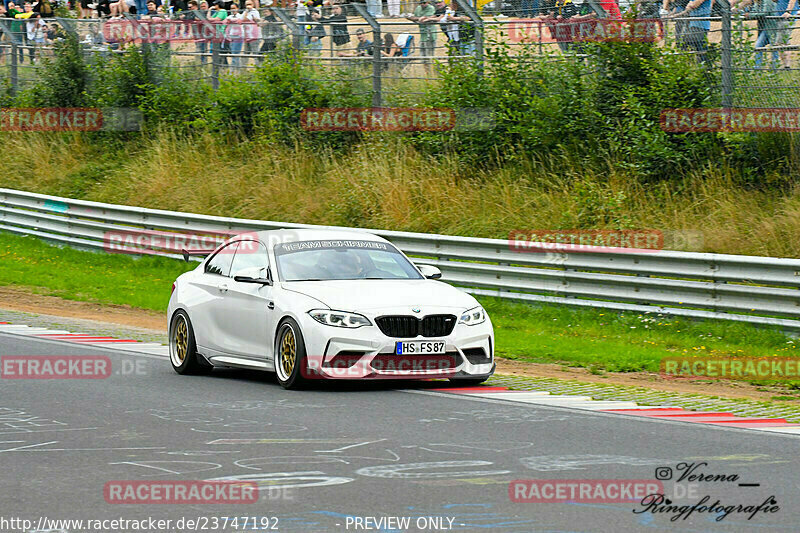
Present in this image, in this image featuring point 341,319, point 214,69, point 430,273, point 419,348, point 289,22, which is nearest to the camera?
point 341,319

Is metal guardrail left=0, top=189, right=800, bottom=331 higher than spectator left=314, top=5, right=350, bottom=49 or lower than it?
lower

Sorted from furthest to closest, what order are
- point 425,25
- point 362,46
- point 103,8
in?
point 103,8 → point 362,46 → point 425,25

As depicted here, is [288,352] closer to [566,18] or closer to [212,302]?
[212,302]

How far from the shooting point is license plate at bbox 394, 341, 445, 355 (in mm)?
11438

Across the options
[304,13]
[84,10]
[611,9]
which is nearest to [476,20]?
[611,9]

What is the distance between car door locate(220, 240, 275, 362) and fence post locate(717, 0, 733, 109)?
9848mm

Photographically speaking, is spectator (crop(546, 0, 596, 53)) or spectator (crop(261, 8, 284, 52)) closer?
spectator (crop(546, 0, 596, 53))

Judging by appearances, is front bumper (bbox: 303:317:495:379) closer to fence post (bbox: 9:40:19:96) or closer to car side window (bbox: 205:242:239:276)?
car side window (bbox: 205:242:239:276)

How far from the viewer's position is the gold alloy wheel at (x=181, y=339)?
43.7ft

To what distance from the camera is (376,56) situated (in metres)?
24.6

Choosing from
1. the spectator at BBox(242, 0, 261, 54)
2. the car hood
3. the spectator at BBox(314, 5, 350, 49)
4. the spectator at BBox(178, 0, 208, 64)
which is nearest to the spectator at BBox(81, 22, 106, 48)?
the spectator at BBox(178, 0, 208, 64)

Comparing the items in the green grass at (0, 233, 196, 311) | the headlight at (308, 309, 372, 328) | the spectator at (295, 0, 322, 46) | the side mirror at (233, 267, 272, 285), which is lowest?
the green grass at (0, 233, 196, 311)

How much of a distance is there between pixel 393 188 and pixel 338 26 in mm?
4136

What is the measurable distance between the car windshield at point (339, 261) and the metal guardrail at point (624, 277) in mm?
4678
